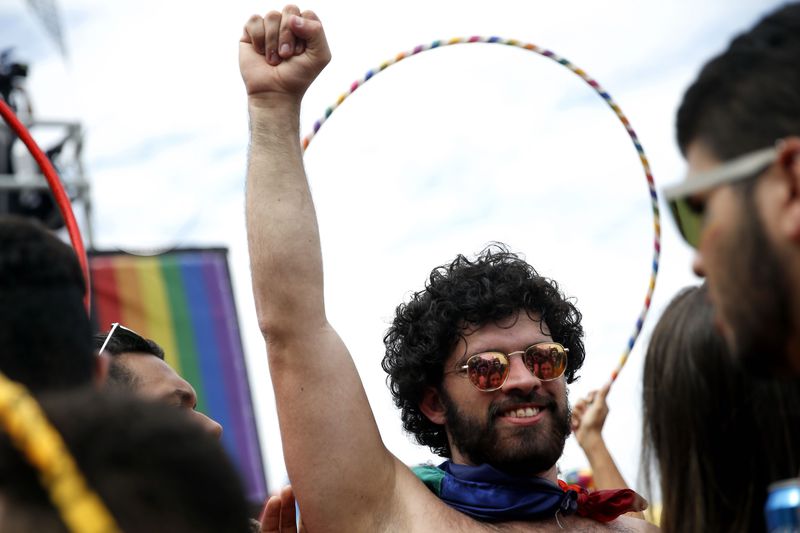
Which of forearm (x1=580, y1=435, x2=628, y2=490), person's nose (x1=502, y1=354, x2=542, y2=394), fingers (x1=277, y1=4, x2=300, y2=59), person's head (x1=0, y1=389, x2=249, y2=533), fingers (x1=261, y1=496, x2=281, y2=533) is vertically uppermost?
fingers (x1=277, y1=4, x2=300, y2=59)

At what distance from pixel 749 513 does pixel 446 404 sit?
6.22 feet

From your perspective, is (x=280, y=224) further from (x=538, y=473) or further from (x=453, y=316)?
(x=538, y=473)

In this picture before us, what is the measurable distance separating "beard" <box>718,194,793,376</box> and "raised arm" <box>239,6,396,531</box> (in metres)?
1.70

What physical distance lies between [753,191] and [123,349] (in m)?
2.76

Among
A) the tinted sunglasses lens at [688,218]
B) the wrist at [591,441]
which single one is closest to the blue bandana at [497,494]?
the wrist at [591,441]

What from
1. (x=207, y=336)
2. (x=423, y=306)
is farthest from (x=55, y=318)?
(x=207, y=336)

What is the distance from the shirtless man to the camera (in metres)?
3.54

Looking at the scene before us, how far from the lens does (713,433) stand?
2.70 m

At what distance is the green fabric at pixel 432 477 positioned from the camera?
4117 mm

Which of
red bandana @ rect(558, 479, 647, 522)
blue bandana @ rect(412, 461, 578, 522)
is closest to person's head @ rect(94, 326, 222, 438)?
blue bandana @ rect(412, 461, 578, 522)

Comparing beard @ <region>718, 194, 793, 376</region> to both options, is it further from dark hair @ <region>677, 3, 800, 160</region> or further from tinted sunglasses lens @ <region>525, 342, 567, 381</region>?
tinted sunglasses lens @ <region>525, 342, 567, 381</region>

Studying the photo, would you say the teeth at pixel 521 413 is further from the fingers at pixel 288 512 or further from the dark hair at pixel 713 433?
the dark hair at pixel 713 433

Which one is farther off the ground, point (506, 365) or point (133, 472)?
point (133, 472)

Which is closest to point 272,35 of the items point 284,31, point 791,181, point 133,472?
point 284,31
